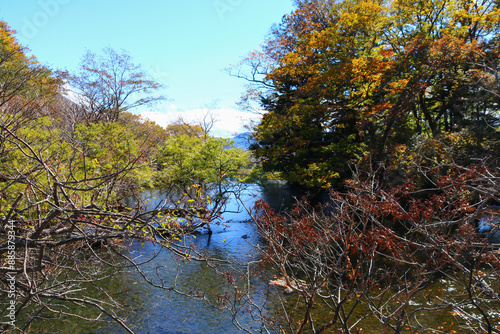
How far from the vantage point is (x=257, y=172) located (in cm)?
1460

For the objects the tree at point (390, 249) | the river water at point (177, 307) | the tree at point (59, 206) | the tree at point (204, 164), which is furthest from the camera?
the tree at point (204, 164)

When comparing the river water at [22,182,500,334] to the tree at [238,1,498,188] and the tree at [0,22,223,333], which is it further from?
the tree at [238,1,498,188]

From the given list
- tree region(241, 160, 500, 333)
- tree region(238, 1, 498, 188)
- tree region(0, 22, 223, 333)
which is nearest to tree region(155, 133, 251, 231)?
tree region(0, 22, 223, 333)

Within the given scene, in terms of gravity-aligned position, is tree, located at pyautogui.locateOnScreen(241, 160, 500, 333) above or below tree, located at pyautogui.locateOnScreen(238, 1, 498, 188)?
below

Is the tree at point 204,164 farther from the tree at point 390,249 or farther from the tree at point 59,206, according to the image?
the tree at point 390,249

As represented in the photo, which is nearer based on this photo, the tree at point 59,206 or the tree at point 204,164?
the tree at point 59,206

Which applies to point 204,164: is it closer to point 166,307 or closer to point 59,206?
point 166,307

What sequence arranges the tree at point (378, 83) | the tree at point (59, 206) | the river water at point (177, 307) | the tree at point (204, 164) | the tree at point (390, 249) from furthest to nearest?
the tree at point (204, 164), the tree at point (378, 83), the river water at point (177, 307), the tree at point (390, 249), the tree at point (59, 206)

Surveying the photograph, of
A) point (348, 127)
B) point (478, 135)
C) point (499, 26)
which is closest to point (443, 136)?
point (478, 135)

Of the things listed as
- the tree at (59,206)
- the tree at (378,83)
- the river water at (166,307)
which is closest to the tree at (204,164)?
the tree at (59,206)

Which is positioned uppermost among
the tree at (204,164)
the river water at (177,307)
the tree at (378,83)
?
the tree at (378,83)

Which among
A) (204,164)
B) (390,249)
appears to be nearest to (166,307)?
(390,249)

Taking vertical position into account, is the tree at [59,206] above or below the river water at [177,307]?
above

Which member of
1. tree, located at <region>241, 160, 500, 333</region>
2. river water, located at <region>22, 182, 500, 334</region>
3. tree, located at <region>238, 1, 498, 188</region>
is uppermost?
tree, located at <region>238, 1, 498, 188</region>
